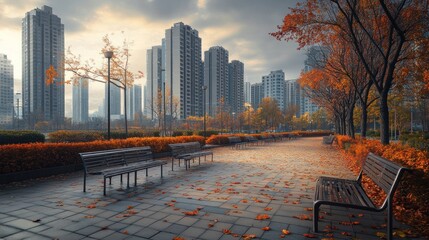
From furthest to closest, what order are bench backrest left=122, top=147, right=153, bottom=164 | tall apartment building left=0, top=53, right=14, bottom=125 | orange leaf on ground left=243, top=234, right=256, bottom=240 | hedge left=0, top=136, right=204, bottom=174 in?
tall apartment building left=0, top=53, right=14, bottom=125 < bench backrest left=122, top=147, right=153, bottom=164 < hedge left=0, top=136, right=204, bottom=174 < orange leaf on ground left=243, top=234, right=256, bottom=240

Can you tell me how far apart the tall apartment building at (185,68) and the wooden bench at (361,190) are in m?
82.5

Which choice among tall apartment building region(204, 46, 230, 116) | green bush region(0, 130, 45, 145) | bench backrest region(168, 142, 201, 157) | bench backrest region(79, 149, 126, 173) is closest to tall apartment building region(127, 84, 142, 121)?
tall apartment building region(204, 46, 230, 116)

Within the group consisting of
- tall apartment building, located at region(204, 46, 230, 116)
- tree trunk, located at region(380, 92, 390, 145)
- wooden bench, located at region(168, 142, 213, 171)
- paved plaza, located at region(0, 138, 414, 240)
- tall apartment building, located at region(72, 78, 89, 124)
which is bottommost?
paved plaza, located at region(0, 138, 414, 240)

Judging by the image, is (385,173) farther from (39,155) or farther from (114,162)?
(39,155)

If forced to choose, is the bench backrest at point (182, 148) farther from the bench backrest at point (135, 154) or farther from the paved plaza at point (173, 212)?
the paved plaza at point (173, 212)

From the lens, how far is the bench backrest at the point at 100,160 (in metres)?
6.02

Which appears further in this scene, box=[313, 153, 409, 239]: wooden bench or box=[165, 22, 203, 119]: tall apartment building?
box=[165, 22, 203, 119]: tall apartment building

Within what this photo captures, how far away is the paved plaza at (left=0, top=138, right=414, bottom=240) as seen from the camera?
3693 mm

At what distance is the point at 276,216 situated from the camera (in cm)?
440

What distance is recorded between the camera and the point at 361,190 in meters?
4.36

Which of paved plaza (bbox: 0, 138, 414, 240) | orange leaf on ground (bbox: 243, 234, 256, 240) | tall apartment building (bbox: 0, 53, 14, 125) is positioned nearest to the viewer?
orange leaf on ground (bbox: 243, 234, 256, 240)

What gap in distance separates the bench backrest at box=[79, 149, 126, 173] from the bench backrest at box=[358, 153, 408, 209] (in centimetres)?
573

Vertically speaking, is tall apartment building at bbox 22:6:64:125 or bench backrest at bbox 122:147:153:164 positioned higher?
tall apartment building at bbox 22:6:64:125

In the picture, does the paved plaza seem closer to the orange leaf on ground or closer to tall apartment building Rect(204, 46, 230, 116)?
the orange leaf on ground
